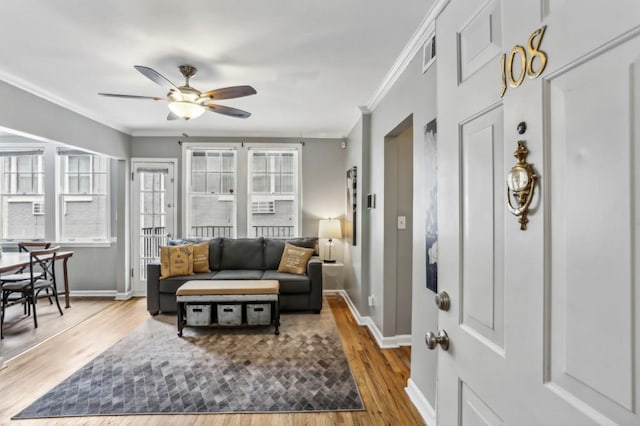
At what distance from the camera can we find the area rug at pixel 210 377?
7.38 ft

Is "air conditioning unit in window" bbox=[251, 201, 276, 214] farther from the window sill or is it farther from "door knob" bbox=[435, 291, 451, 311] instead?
"door knob" bbox=[435, 291, 451, 311]

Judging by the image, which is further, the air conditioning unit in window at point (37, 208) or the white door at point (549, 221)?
the air conditioning unit in window at point (37, 208)

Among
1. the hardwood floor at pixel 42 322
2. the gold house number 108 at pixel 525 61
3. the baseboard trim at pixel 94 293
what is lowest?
the hardwood floor at pixel 42 322

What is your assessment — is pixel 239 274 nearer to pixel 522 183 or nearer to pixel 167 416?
pixel 167 416

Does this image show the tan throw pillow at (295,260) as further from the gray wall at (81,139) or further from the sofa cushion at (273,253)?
the gray wall at (81,139)

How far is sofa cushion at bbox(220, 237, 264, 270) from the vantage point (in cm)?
474

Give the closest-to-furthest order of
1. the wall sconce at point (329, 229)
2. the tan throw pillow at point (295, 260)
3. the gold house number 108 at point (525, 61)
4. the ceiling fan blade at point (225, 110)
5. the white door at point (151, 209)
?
the gold house number 108 at point (525, 61) → the ceiling fan blade at point (225, 110) → the tan throw pillow at point (295, 260) → the wall sconce at point (329, 229) → the white door at point (151, 209)

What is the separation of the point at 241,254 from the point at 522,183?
14.5ft

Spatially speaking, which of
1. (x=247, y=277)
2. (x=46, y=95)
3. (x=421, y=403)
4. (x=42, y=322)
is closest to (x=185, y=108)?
(x=46, y=95)

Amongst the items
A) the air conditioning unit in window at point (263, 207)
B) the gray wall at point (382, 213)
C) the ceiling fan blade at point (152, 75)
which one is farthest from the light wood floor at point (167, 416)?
the ceiling fan blade at point (152, 75)

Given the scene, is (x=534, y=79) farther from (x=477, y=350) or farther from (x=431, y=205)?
(x=431, y=205)

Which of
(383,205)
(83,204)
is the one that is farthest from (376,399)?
(83,204)

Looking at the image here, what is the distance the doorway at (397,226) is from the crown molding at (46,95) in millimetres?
3520

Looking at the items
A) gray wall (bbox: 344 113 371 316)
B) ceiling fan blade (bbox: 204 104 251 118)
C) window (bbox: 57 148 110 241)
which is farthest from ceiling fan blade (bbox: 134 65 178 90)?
window (bbox: 57 148 110 241)
